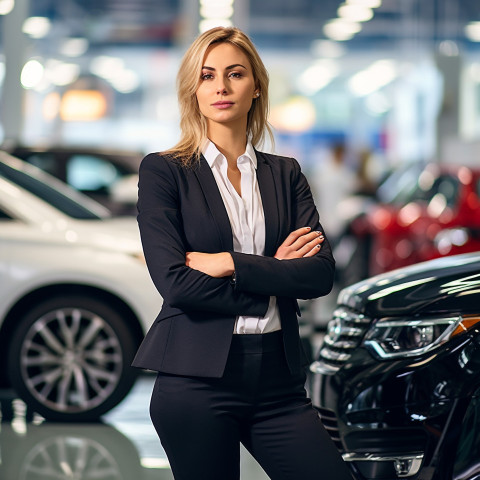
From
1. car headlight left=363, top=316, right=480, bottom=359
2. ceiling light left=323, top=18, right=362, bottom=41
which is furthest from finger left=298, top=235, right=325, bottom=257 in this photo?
ceiling light left=323, top=18, right=362, bottom=41

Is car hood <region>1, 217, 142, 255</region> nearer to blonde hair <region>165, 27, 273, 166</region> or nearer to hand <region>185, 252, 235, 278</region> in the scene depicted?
blonde hair <region>165, 27, 273, 166</region>

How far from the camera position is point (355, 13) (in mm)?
31828

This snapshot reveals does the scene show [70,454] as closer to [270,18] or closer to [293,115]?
[270,18]

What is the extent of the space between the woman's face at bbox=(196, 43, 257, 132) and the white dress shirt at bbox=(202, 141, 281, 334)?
101mm

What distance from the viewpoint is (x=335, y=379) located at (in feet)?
12.6

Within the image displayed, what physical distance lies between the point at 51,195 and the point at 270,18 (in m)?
29.7

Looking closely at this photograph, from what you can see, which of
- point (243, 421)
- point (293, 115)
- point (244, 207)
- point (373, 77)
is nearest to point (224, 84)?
point (244, 207)

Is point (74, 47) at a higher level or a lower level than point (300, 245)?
higher

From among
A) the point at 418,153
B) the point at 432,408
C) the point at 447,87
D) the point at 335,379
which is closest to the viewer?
the point at 432,408

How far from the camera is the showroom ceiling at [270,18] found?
31312 mm

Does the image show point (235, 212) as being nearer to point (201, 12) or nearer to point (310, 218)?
point (310, 218)

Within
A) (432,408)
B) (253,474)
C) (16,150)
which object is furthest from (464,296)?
(16,150)

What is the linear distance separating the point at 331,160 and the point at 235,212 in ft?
36.5

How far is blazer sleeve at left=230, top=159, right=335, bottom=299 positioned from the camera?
2812 mm
